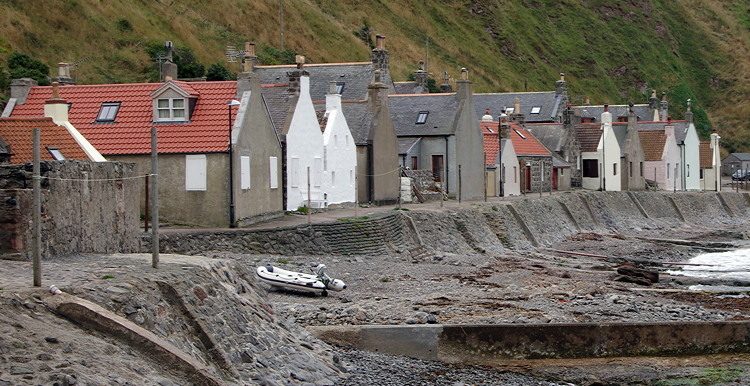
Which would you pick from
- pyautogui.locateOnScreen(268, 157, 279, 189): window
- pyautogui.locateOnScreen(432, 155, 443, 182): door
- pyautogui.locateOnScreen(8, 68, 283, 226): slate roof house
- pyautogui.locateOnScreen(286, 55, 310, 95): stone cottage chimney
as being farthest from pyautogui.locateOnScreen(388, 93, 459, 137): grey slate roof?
pyautogui.locateOnScreen(8, 68, 283, 226): slate roof house

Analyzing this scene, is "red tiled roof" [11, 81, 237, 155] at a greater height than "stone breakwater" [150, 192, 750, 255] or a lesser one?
greater

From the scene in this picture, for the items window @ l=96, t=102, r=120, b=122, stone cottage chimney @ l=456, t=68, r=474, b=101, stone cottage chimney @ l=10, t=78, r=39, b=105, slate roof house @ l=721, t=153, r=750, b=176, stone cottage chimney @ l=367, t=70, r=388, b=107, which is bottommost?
slate roof house @ l=721, t=153, r=750, b=176

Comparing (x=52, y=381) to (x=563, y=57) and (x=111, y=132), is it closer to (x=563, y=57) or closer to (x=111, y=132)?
(x=111, y=132)

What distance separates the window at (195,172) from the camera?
31.0 meters

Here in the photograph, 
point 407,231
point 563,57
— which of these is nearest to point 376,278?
point 407,231

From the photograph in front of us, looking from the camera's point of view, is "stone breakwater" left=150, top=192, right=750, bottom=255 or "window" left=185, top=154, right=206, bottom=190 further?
"window" left=185, top=154, right=206, bottom=190

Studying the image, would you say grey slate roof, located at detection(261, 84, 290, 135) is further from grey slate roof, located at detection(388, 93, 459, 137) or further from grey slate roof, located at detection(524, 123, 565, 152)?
grey slate roof, located at detection(524, 123, 565, 152)

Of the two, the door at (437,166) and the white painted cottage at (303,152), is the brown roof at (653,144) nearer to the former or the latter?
the door at (437,166)

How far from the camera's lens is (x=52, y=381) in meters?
11.7

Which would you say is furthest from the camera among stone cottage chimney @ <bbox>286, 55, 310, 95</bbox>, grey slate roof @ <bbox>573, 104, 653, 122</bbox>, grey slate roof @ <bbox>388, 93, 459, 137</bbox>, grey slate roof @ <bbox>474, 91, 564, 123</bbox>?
grey slate roof @ <bbox>573, 104, 653, 122</bbox>

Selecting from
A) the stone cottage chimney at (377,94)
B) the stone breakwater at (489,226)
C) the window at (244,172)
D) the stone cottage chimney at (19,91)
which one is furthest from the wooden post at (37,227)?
the stone cottage chimney at (377,94)

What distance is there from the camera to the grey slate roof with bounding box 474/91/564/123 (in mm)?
70375

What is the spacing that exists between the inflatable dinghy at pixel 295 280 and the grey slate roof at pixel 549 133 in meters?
41.2

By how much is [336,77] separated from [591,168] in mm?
20172
